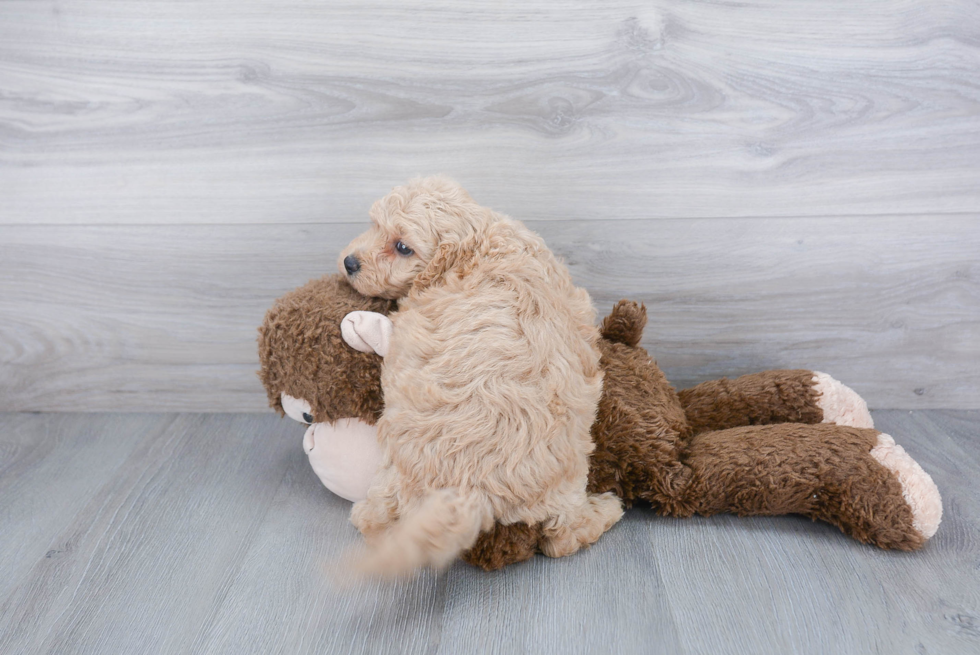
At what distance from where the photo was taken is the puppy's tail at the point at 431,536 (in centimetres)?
69

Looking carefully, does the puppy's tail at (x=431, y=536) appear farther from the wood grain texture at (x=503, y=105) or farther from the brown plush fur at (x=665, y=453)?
the wood grain texture at (x=503, y=105)

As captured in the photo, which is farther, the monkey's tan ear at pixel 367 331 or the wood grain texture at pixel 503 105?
the wood grain texture at pixel 503 105

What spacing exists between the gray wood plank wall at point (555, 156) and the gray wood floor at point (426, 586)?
0.33 m

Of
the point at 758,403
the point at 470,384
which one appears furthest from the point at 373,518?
the point at 758,403

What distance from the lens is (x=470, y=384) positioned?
0.76 metres

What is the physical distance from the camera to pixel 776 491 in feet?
2.90

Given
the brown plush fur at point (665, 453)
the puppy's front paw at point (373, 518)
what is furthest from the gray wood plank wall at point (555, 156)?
the puppy's front paw at point (373, 518)

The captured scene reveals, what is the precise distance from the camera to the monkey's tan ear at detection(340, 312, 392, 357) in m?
0.86

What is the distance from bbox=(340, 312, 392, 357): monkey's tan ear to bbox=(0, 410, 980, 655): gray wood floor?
274mm

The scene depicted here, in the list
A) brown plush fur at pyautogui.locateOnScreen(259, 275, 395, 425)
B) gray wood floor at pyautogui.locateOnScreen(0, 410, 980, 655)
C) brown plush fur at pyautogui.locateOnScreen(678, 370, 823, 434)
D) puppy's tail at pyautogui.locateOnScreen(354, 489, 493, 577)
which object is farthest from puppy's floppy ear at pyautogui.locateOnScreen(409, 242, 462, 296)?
brown plush fur at pyautogui.locateOnScreen(678, 370, 823, 434)

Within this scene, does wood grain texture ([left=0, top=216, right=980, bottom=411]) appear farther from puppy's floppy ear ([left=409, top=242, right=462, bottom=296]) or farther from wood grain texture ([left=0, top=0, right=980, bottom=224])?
puppy's floppy ear ([left=409, top=242, right=462, bottom=296])

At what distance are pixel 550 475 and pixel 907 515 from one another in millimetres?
457

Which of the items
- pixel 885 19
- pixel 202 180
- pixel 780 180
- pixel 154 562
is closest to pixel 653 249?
pixel 780 180

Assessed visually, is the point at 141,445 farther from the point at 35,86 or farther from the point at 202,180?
the point at 35,86
